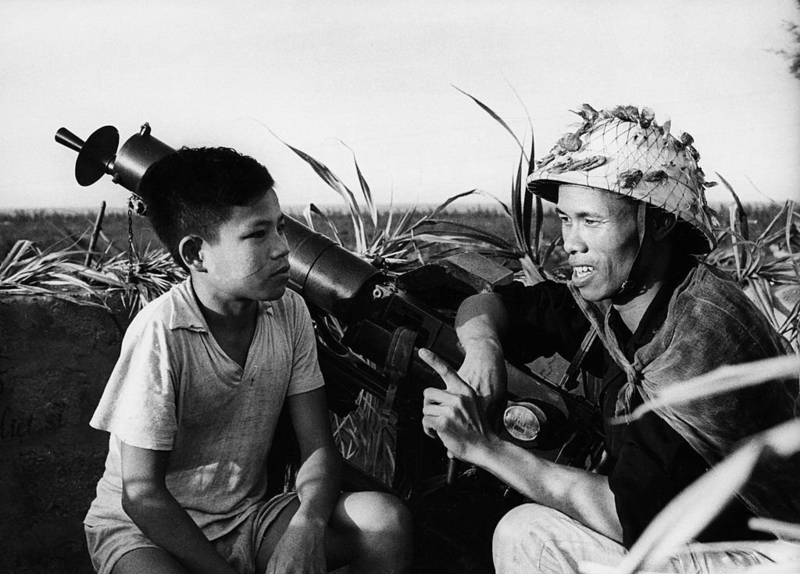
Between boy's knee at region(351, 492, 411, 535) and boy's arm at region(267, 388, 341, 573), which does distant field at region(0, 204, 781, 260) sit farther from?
boy's knee at region(351, 492, 411, 535)

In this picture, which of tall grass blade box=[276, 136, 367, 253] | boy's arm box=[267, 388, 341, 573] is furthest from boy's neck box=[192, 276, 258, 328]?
tall grass blade box=[276, 136, 367, 253]

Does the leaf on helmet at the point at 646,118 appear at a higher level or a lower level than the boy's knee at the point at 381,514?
higher

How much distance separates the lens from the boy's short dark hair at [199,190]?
2.45 meters

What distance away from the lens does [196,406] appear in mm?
2348

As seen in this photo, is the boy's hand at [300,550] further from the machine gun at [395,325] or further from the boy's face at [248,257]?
the boy's face at [248,257]

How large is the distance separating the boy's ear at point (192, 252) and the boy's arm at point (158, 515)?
569mm

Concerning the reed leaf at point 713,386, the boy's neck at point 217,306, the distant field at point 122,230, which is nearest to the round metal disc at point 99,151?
the distant field at point 122,230

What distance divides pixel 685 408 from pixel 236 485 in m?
1.28

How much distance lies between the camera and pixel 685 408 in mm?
2049

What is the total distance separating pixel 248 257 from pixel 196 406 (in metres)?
0.45

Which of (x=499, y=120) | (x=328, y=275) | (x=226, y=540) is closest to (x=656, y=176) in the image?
(x=328, y=275)

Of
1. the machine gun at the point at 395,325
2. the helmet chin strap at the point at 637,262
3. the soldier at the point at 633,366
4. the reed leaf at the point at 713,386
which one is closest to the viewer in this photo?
the reed leaf at the point at 713,386

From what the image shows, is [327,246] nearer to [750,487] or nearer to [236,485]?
[236,485]

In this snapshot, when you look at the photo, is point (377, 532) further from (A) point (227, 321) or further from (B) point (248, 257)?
(B) point (248, 257)
